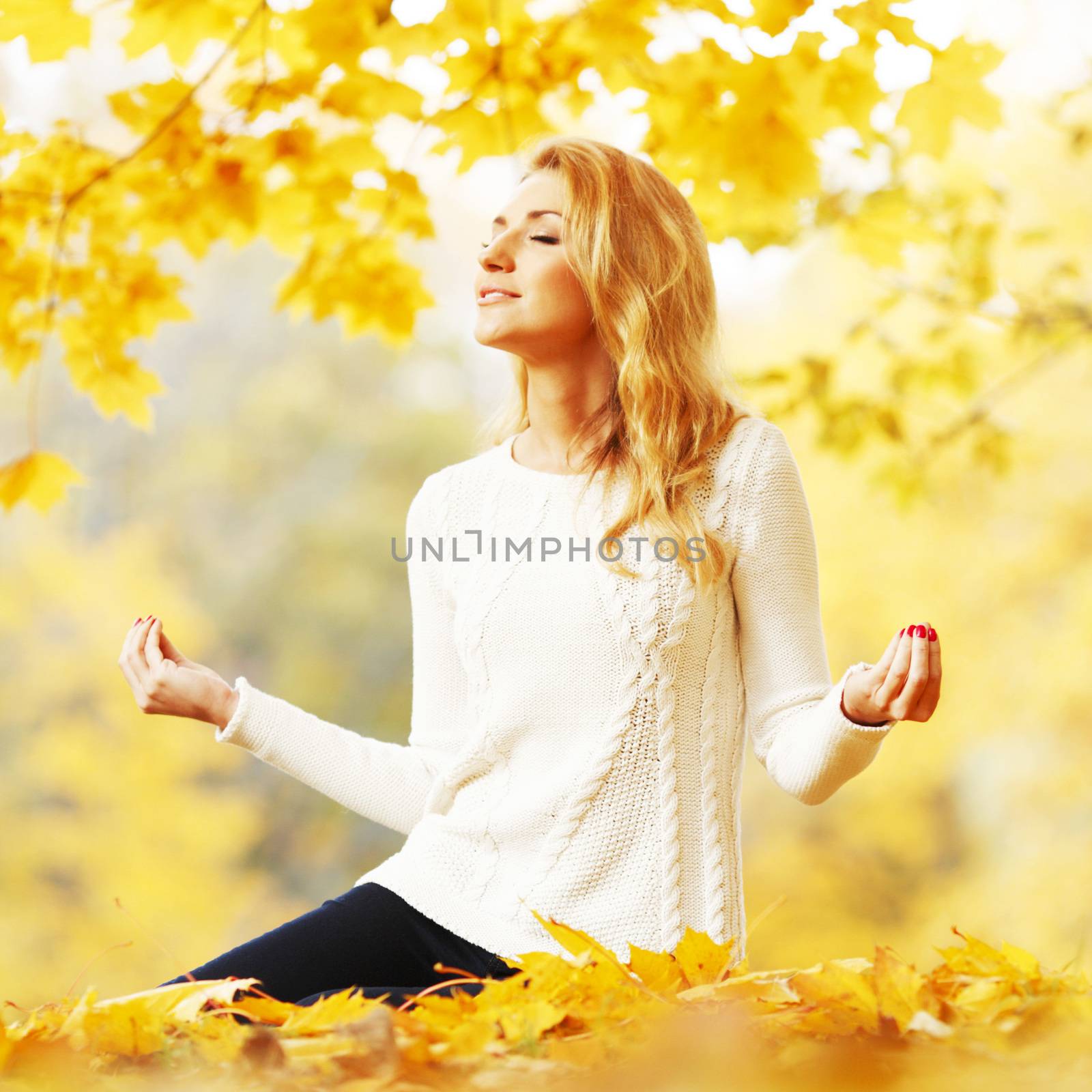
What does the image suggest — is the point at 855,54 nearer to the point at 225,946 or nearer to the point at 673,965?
the point at 673,965

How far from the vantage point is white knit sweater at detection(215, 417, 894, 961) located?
139cm

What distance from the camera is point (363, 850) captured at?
831 cm

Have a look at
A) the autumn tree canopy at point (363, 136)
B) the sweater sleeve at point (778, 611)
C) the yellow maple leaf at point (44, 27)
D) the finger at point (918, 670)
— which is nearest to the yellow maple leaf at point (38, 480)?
the autumn tree canopy at point (363, 136)

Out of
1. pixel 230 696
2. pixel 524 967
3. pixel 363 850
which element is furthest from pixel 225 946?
pixel 524 967

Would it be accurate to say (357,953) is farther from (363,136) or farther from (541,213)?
(363,136)

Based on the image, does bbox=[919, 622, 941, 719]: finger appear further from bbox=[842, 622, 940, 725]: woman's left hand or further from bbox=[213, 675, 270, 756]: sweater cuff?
bbox=[213, 675, 270, 756]: sweater cuff


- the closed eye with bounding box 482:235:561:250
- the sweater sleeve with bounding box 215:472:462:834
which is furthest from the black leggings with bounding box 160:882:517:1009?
the closed eye with bounding box 482:235:561:250

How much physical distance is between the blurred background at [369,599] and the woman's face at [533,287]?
15.2 feet

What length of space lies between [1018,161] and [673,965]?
6605mm

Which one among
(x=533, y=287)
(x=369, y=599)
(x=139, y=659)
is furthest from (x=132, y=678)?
(x=369, y=599)

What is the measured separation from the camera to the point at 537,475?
1.64 m

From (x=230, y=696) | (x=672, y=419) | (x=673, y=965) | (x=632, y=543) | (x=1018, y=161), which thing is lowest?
(x=673, y=965)

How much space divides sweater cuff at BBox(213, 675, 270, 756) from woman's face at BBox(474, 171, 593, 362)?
502 millimetres

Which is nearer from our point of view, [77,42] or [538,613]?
[538,613]
